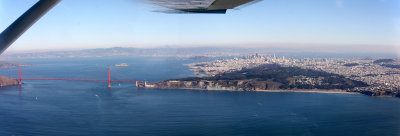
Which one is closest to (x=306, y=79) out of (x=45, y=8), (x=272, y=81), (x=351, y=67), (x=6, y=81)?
(x=272, y=81)

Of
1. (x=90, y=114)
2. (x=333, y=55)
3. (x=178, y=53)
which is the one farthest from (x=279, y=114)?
(x=333, y=55)

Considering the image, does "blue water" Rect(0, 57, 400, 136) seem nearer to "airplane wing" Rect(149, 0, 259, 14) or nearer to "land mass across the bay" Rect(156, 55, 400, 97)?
"land mass across the bay" Rect(156, 55, 400, 97)

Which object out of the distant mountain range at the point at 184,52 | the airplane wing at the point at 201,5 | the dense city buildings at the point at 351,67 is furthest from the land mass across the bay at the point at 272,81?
the airplane wing at the point at 201,5

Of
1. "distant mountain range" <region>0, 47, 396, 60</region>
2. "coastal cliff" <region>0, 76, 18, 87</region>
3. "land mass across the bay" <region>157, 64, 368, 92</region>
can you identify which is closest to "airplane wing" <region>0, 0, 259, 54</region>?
"land mass across the bay" <region>157, 64, 368, 92</region>

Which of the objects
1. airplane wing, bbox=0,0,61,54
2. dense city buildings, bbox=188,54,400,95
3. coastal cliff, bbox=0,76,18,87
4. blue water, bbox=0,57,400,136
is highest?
airplane wing, bbox=0,0,61,54

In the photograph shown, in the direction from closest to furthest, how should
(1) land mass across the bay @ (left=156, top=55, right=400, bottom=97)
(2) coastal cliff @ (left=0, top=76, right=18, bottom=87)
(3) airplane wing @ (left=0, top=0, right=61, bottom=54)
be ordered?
(3) airplane wing @ (left=0, top=0, right=61, bottom=54), (1) land mass across the bay @ (left=156, top=55, right=400, bottom=97), (2) coastal cliff @ (left=0, top=76, right=18, bottom=87)

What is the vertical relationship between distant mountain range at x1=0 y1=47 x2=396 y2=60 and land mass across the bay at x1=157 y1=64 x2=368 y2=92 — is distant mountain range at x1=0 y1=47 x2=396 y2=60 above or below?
above
